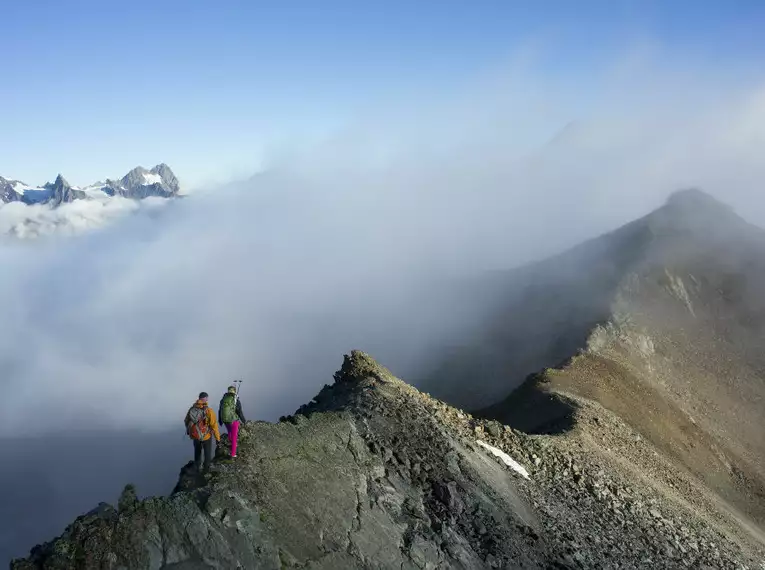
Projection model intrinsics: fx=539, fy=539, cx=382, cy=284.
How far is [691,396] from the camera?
52.7 metres

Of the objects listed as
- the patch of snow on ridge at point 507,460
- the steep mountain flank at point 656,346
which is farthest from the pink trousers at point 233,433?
the steep mountain flank at point 656,346

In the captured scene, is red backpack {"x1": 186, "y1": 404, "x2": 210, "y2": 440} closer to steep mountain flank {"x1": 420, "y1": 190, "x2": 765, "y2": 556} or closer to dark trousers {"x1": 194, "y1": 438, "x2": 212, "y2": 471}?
dark trousers {"x1": 194, "y1": 438, "x2": 212, "y2": 471}

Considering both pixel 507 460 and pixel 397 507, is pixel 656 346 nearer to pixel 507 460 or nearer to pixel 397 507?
pixel 507 460

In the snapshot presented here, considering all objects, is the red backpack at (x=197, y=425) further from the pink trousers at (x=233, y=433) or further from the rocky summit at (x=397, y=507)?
the rocky summit at (x=397, y=507)

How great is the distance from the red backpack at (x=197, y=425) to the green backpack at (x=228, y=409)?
57 cm

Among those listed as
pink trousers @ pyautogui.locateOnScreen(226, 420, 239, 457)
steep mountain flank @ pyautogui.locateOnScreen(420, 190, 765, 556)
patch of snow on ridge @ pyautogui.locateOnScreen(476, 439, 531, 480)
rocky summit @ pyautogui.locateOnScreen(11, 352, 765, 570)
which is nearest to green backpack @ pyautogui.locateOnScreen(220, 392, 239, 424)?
pink trousers @ pyautogui.locateOnScreen(226, 420, 239, 457)

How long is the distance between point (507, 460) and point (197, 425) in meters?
15.0

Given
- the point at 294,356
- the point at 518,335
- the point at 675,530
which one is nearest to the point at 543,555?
the point at 675,530

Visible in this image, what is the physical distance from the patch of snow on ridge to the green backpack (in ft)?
41.6

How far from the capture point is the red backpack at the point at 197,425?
58.4 ft

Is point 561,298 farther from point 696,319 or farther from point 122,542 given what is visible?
point 122,542

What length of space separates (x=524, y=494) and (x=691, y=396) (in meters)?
37.9

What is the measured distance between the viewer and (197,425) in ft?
58.5

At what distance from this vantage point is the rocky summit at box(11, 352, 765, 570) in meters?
14.5
